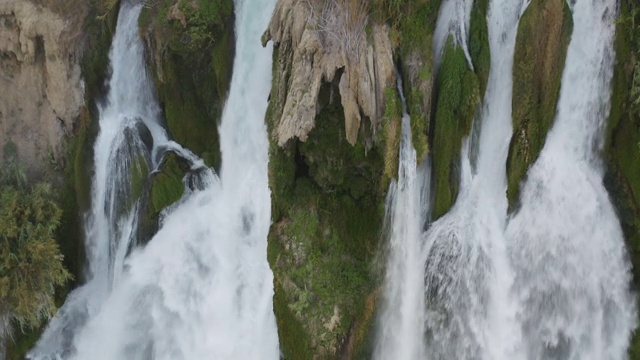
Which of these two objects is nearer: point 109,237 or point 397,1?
point 397,1

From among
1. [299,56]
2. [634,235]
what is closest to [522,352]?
[634,235]

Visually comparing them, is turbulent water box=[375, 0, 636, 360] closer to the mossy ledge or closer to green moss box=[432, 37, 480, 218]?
green moss box=[432, 37, 480, 218]

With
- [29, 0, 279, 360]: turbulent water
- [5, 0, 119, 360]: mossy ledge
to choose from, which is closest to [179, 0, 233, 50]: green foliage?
[29, 0, 279, 360]: turbulent water

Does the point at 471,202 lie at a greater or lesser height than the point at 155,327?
greater

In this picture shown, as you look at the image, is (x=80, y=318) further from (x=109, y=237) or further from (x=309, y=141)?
(x=309, y=141)

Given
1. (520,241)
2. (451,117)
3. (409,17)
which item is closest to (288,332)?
(520,241)

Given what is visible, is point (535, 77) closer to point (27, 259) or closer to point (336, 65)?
point (336, 65)

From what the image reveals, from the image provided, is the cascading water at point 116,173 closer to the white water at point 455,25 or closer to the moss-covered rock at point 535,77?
the white water at point 455,25

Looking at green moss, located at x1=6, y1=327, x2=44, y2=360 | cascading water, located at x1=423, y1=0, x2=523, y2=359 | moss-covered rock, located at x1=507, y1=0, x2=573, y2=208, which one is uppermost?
moss-covered rock, located at x1=507, y1=0, x2=573, y2=208
